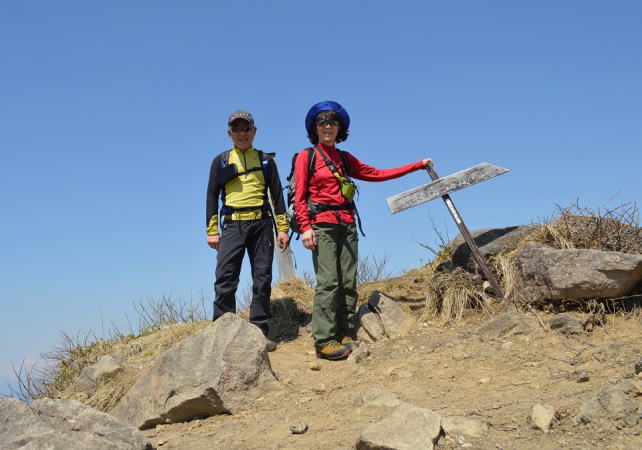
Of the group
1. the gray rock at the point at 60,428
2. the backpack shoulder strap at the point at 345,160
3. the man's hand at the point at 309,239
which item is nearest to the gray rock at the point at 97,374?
the gray rock at the point at 60,428

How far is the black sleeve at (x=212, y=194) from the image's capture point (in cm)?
646

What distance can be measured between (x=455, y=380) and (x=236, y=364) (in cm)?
197

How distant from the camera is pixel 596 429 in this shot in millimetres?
3676

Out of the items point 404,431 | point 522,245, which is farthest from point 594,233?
point 404,431

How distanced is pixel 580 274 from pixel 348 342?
7.88 ft

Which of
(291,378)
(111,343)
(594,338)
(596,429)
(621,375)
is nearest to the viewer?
(596,429)

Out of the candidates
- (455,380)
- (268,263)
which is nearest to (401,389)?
(455,380)

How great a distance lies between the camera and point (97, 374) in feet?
21.5

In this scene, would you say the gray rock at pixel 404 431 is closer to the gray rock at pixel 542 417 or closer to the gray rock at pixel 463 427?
the gray rock at pixel 463 427

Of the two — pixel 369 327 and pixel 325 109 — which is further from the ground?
pixel 325 109

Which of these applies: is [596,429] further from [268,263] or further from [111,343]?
[111,343]

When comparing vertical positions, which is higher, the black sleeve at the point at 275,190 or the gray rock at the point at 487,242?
the black sleeve at the point at 275,190

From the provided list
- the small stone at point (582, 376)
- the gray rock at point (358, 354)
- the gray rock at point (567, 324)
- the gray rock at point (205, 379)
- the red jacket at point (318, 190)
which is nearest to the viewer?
the small stone at point (582, 376)

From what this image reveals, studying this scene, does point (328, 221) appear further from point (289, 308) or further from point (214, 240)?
point (289, 308)
